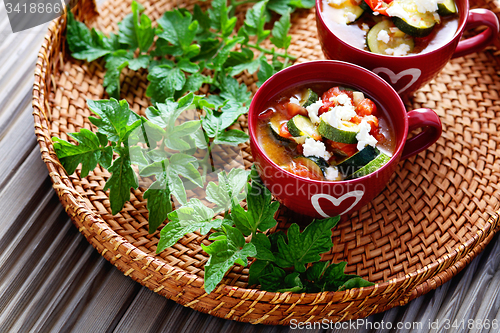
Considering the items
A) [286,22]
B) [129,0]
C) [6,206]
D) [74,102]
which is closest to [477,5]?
[286,22]

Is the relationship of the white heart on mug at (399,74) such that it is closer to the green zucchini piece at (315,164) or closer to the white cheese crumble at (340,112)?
the white cheese crumble at (340,112)

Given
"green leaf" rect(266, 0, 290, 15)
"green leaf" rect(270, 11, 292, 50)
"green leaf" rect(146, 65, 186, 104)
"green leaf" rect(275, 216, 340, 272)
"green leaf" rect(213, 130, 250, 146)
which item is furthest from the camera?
"green leaf" rect(266, 0, 290, 15)

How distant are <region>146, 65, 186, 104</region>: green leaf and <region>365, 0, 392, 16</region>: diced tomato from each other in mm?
753

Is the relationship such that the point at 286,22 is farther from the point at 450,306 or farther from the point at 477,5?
the point at 450,306

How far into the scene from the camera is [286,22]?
6.20ft

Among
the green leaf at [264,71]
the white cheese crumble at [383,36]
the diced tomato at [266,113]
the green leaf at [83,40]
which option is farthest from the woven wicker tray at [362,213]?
the white cheese crumble at [383,36]

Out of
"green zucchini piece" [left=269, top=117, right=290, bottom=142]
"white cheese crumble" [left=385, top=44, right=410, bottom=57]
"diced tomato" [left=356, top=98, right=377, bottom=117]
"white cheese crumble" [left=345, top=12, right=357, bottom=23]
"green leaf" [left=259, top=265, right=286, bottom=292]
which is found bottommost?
"green leaf" [left=259, top=265, right=286, bottom=292]

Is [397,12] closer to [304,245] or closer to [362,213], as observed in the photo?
[362,213]

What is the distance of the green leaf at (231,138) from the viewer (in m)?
1.64

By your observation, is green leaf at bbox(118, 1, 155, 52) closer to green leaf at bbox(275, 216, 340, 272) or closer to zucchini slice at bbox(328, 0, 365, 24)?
zucchini slice at bbox(328, 0, 365, 24)

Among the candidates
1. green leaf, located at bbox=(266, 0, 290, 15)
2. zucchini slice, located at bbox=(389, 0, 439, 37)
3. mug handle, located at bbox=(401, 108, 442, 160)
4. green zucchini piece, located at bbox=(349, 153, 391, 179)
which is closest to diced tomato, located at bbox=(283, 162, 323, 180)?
green zucchini piece, located at bbox=(349, 153, 391, 179)

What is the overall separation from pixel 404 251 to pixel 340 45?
75 cm

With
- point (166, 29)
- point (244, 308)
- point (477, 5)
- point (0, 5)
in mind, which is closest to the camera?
point (244, 308)

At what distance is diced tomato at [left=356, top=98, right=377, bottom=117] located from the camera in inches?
59.2
